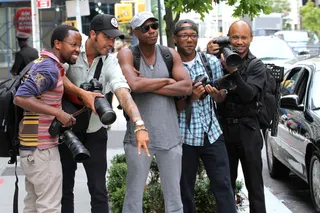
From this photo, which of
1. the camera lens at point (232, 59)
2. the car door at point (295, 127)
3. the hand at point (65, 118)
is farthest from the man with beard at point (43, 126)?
the car door at point (295, 127)

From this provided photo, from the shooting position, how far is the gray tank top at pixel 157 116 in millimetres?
4855

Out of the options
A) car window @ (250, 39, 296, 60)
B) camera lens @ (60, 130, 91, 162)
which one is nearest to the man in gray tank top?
camera lens @ (60, 130, 91, 162)

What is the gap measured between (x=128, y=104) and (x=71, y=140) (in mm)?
460

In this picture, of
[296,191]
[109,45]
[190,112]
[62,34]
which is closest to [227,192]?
[190,112]

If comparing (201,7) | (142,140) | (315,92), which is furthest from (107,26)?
(315,92)

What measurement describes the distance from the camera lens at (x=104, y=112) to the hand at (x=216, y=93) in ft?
3.35

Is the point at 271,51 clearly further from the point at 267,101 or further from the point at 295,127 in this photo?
the point at 267,101

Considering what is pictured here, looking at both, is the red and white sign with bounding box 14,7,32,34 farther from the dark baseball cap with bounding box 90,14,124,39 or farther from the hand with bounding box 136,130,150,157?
the hand with bounding box 136,130,150,157

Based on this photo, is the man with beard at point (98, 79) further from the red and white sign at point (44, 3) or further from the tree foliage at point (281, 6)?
A: the tree foliage at point (281, 6)

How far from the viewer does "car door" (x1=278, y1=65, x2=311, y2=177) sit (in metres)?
7.50

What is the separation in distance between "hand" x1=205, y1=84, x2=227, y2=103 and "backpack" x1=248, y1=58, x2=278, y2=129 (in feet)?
1.31

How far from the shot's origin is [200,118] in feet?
17.4

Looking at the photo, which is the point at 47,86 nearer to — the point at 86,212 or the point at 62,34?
the point at 62,34

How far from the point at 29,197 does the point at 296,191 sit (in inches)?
185
